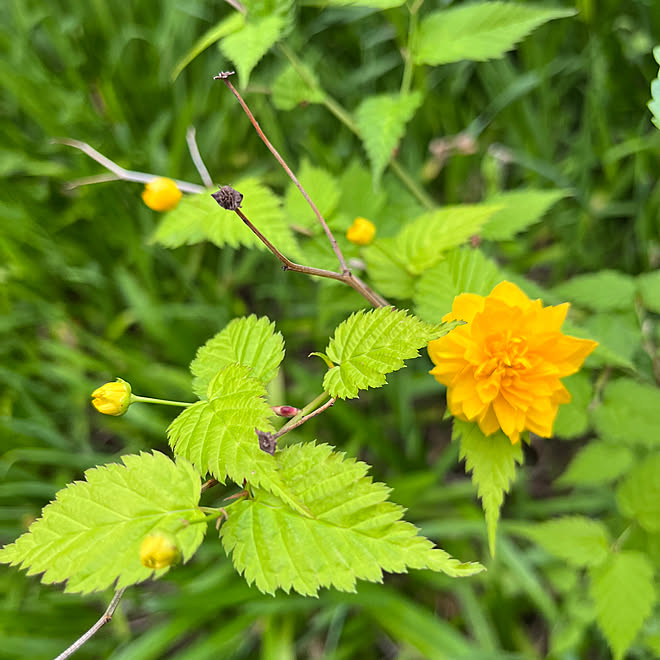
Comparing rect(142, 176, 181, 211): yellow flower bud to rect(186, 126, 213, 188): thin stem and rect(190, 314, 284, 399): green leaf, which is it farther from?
rect(190, 314, 284, 399): green leaf

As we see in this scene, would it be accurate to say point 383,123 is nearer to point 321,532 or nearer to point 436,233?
point 436,233

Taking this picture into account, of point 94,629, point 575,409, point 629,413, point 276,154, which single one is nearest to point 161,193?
point 276,154

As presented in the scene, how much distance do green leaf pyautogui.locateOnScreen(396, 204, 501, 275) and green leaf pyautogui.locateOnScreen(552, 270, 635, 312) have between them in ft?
0.94

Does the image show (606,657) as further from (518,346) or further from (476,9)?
(476,9)

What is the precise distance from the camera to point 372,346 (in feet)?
1.85

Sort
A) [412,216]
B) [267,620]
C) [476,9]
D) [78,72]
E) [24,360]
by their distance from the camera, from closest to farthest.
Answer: [476,9] → [412,216] → [267,620] → [24,360] → [78,72]

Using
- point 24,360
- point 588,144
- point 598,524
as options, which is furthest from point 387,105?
point 24,360

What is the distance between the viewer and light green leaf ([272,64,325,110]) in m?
0.89

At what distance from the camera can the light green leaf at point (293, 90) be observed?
2.93ft

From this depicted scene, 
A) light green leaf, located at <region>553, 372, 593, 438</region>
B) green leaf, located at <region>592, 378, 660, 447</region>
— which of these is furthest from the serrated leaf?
green leaf, located at <region>592, 378, 660, 447</region>

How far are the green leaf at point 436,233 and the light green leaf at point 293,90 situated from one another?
311mm

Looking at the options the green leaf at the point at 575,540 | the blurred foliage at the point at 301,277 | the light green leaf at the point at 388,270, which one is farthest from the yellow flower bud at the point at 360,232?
the green leaf at the point at 575,540

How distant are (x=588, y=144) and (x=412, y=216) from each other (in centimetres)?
53

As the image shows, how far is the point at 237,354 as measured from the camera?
63 centimetres
